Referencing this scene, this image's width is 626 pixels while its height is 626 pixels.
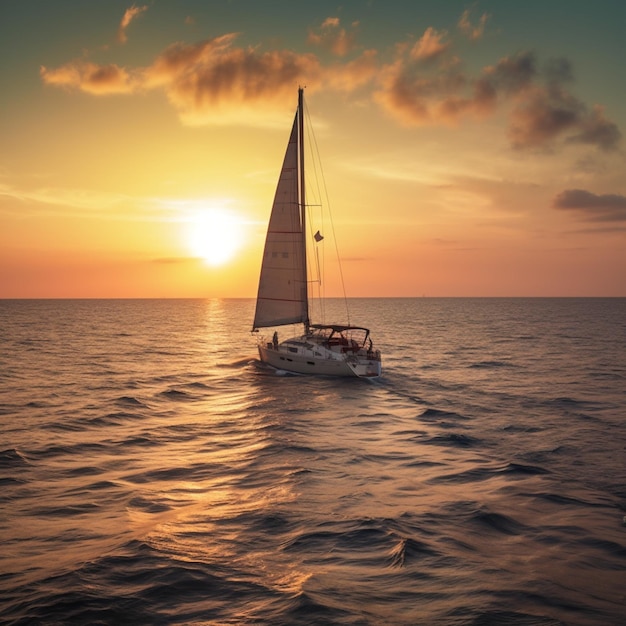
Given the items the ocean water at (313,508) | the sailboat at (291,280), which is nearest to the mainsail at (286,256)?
the sailboat at (291,280)

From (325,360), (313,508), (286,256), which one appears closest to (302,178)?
(286,256)

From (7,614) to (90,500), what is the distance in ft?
20.9

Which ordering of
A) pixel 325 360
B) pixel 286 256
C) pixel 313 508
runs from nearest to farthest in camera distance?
pixel 313 508 → pixel 325 360 → pixel 286 256

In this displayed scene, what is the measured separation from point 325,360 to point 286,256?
9784 millimetres

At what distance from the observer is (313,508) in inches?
626

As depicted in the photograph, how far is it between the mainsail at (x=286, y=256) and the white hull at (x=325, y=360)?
326cm

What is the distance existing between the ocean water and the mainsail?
397 inches

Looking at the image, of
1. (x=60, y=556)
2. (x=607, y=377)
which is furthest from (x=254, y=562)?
(x=607, y=377)

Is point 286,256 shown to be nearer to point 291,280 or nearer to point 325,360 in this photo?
point 291,280

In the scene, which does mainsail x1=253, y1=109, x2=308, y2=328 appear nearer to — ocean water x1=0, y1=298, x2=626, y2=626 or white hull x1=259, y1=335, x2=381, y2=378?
white hull x1=259, y1=335, x2=381, y2=378

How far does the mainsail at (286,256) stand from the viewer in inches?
1726

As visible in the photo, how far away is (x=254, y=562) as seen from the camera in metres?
12.5

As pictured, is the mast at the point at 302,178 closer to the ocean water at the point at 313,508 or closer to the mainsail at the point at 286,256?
the mainsail at the point at 286,256

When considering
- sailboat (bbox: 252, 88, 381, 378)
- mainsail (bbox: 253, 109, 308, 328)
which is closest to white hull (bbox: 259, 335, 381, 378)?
sailboat (bbox: 252, 88, 381, 378)
